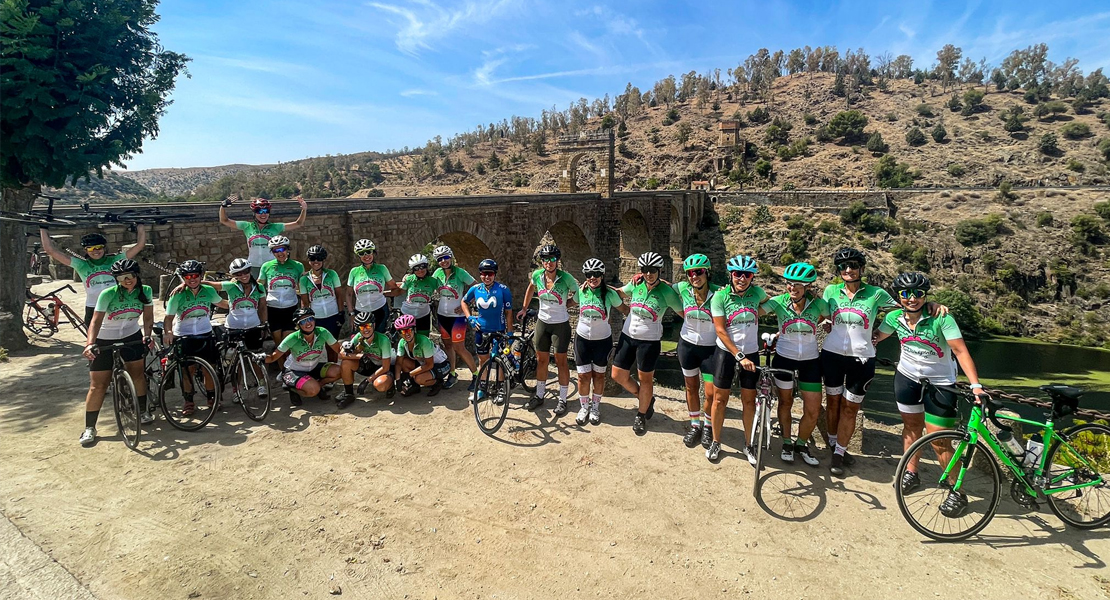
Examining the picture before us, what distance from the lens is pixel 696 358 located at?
4820 millimetres

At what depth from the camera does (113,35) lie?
8039 millimetres

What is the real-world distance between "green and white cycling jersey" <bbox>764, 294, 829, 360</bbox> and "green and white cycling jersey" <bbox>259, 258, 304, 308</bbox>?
519 centimetres

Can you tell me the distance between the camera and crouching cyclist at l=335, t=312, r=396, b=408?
5.80 metres

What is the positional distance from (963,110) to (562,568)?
81.3m

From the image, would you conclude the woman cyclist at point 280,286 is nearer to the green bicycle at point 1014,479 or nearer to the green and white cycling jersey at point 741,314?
the green and white cycling jersey at point 741,314

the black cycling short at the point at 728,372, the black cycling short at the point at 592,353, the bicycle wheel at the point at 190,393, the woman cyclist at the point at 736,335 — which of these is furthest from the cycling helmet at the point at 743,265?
the bicycle wheel at the point at 190,393

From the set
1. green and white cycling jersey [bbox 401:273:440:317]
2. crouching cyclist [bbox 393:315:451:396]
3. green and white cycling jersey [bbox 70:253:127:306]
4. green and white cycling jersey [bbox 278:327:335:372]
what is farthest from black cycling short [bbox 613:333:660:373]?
green and white cycling jersey [bbox 70:253:127:306]

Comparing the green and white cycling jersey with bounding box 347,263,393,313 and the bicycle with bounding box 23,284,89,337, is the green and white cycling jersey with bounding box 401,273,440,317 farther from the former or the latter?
the bicycle with bounding box 23,284,89,337

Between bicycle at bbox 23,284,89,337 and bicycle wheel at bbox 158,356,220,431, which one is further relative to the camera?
bicycle at bbox 23,284,89,337

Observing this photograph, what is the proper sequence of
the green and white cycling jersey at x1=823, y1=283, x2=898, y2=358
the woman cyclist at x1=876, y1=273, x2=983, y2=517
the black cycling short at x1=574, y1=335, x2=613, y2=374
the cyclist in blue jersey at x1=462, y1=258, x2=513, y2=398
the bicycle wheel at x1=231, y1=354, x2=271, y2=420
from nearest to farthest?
the woman cyclist at x1=876, y1=273, x2=983, y2=517 → the green and white cycling jersey at x1=823, y1=283, x2=898, y2=358 → the black cycling short at x1=574, y1=335, x2=613, y2=374 → the bicycle wheel at x1=231, y1=354, x2=271, y2=420 → the cyclist in blue jersey at x1=462, y1=258, x2=513, y2=398

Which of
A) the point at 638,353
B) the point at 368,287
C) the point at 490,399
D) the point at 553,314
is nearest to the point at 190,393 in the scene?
the point at 368,287

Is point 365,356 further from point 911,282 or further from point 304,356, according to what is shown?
point 911,282

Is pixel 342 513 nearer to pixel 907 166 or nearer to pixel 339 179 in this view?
pixel 907 166

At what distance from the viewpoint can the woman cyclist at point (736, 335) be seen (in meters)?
4.46
